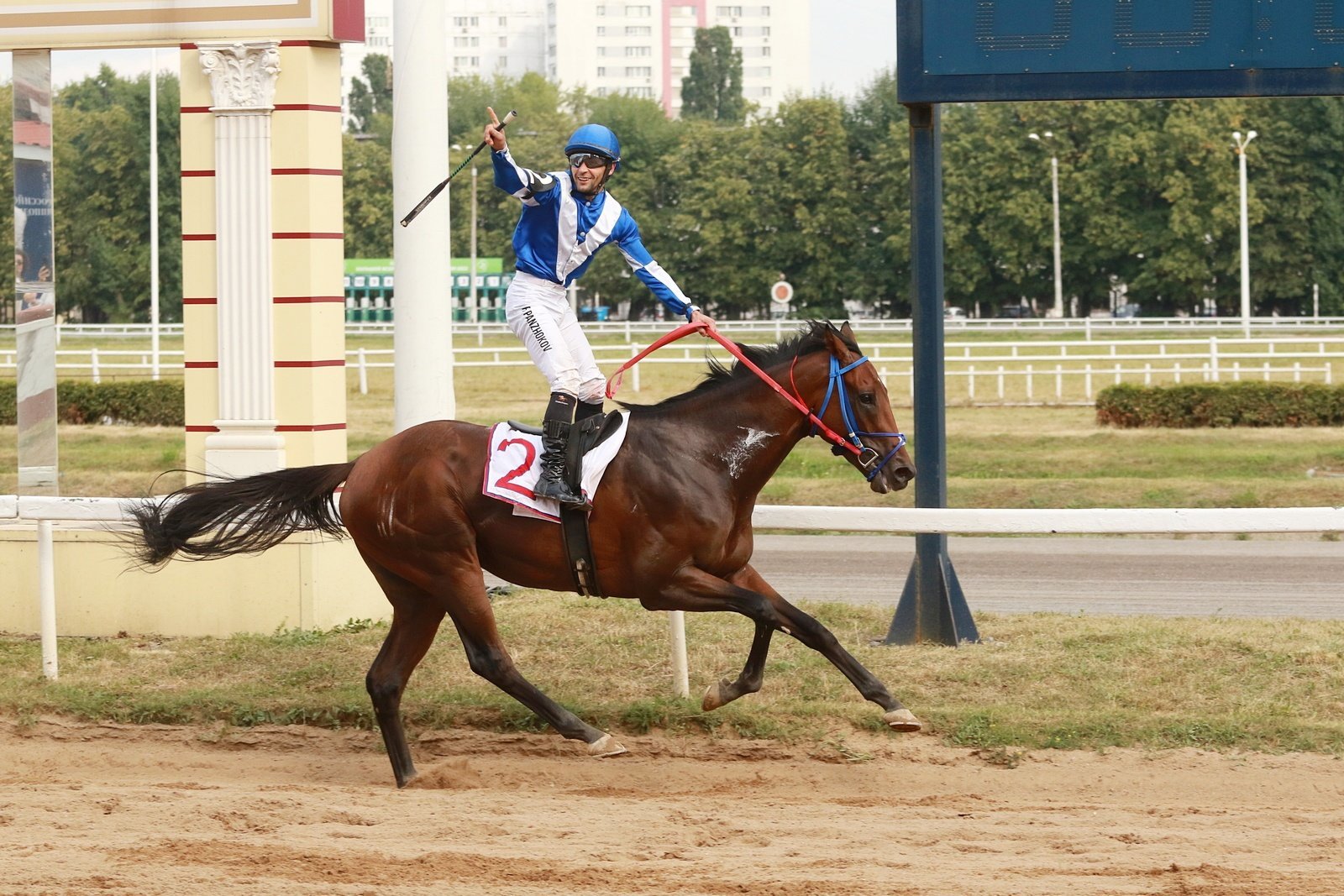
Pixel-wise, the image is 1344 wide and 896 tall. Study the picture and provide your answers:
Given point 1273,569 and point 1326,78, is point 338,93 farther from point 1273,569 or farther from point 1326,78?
point 1273,569

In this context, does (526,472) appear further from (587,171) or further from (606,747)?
(587,171)

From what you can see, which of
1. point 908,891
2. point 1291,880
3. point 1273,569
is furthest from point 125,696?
point 1273,569

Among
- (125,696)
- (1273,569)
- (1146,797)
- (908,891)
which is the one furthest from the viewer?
(1273,569)

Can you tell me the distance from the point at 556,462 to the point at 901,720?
Answer: 62.7 inches

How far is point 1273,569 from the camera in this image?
11.3 m

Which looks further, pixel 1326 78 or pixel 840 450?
pixel 1326 78

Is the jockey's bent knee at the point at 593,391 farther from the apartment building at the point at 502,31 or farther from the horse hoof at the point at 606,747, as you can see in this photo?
the apartment building at the point at 502,31

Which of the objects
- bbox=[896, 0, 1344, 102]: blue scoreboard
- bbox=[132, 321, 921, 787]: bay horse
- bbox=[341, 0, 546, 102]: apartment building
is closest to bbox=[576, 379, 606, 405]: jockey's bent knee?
bbox=[132, 321, 921, 787]: bay horse

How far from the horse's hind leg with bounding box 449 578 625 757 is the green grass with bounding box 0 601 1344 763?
0.64 metres

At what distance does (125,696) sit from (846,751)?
326cm

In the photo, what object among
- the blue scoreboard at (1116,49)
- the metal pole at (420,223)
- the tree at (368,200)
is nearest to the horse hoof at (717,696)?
the blue scoreboard at (1116,49)

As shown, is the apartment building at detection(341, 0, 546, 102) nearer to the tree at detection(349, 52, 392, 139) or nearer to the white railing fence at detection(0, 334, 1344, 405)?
the tree at detection(349, 52, 392, 139)

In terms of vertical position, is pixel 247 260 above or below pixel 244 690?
above

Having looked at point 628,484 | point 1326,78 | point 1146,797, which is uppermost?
point 1326,78
